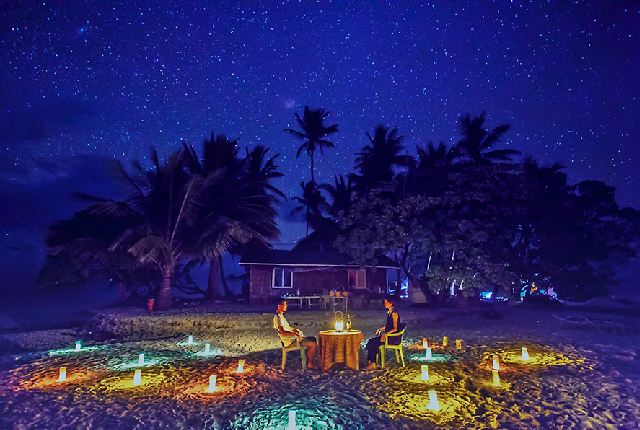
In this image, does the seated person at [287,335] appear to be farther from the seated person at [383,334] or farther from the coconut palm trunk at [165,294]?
the coconut palm trunk at [165,294]

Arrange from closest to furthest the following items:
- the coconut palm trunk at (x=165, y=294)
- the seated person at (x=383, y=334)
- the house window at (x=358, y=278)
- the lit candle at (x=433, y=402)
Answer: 1. the lit candle at (x=433, y=402)
2. the seated person at (x=383, y=334)
3. the coconut palm trunk at (x=165, y=294)
4. the house window at (x=358, y=278)

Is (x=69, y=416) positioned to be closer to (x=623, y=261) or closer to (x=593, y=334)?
(x=593, y=334)

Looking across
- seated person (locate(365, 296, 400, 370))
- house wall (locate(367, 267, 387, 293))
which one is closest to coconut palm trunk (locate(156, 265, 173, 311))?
house wall (locate(367, 267, 387, 293))

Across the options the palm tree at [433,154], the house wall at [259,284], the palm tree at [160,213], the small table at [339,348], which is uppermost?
the palm tree at [433,154]

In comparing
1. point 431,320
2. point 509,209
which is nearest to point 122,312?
point 431,320

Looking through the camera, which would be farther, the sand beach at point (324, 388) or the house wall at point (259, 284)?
the house wall at point (259, 284)

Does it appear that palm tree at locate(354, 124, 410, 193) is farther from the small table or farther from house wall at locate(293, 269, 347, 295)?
the small table

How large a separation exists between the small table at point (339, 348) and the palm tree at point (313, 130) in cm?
2551

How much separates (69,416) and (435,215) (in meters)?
17.7

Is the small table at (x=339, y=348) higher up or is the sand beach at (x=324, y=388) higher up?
the small table at (x=339, y=348)

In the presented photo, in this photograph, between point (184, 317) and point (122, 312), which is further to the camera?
point (122, 312)

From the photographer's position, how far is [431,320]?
1748 centimetres

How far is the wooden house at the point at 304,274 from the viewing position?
22.1 m

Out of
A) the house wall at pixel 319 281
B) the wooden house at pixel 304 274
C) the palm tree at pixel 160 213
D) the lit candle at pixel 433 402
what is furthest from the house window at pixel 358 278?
the lit candle at pixel 433 402
